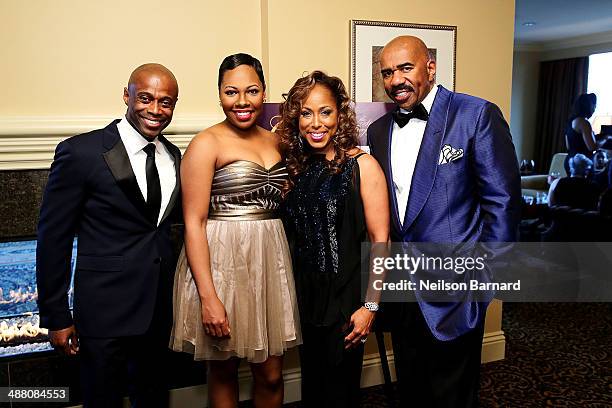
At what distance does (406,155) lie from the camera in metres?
2.02

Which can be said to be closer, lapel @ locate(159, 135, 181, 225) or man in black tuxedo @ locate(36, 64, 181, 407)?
man in black tuxedo @ locate(36, 64, 181, 407)

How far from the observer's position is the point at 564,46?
419 inches

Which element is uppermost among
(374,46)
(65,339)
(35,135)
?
(374,46)

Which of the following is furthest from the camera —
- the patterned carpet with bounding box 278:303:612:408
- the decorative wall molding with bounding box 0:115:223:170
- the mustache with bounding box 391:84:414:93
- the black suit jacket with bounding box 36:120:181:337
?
the patterned carpet with bounding box 278:303:612:408

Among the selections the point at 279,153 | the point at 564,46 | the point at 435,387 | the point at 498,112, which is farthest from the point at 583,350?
the point at 564,46

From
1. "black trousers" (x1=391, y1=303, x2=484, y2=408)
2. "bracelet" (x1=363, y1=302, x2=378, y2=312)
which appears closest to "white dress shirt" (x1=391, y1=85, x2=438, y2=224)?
"bracelet" (x1=363, y1=302, x2=378, y2=312)

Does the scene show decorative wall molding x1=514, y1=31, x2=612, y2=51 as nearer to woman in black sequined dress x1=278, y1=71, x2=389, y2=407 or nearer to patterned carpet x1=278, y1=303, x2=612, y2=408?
patterned carpet x1=278, y1=303, x2=612, y2=408

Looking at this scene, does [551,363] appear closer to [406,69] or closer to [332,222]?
[332,222]

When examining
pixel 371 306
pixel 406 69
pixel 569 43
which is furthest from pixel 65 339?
pixel 569 43

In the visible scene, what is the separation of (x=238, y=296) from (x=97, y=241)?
0.54 m

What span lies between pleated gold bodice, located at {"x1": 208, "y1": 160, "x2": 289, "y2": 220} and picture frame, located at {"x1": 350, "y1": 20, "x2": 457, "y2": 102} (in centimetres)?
104

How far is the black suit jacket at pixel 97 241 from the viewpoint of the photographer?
1825 mm

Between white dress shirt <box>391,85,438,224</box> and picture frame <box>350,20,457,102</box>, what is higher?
picture frame <box>350,20,457,102</box>

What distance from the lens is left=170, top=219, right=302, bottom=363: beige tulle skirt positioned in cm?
195
